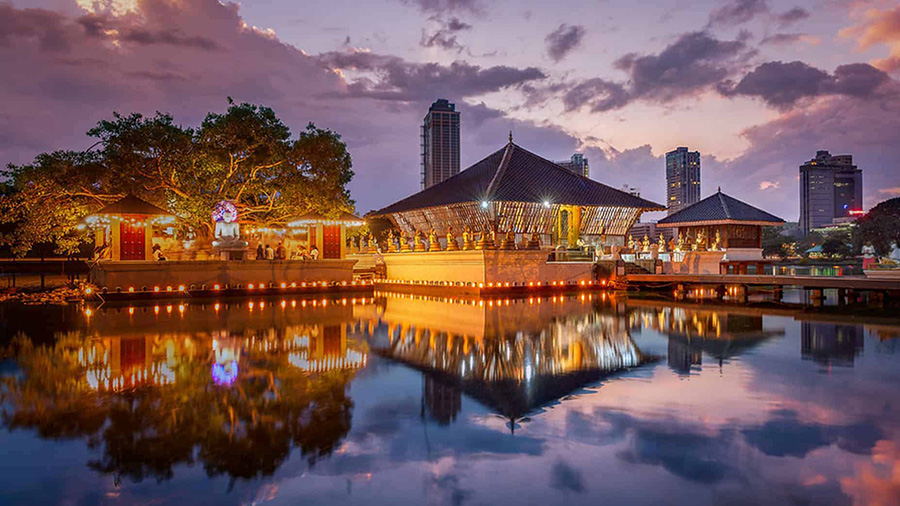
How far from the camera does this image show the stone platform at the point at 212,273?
19.3 m

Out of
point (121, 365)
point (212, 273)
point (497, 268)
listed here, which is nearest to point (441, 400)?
point (121, 365)

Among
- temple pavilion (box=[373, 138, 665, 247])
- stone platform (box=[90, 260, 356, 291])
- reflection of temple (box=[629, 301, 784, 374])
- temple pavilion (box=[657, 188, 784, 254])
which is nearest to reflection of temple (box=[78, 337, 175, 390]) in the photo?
reflection of temple (box=[629, 301, 784, 374])

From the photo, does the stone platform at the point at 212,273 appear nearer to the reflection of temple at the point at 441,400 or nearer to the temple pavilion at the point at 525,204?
the temple pavilion at the point at 525,204

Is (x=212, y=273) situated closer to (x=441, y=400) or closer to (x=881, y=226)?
(x=441, y=400)

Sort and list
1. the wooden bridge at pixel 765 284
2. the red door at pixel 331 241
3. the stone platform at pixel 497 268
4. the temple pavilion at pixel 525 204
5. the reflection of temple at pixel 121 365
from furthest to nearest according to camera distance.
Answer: the temple pavilion at pixel 525 204 < the red door at pixel 331 241 < the stone platform at pixel 497 268 < the wooden bridge at pixel 765 284 < the reflection of temple at pixel 121 365

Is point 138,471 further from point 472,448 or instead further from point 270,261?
point 270,261

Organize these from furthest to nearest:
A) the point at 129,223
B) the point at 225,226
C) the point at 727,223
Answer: the point at 727,223 → the point at 129,223 → the point at 225,226

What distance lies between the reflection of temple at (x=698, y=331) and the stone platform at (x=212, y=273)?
12.8 metres

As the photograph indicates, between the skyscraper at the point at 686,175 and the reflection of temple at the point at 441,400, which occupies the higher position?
the skyscraper at the point at 686,175

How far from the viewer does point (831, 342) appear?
10047mm

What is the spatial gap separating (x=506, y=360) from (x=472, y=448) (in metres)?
3.63

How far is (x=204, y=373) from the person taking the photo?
23.7 feet

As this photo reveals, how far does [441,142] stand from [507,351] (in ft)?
374

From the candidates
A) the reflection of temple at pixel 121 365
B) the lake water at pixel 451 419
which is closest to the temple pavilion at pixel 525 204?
the lake water at pixel 451 419
